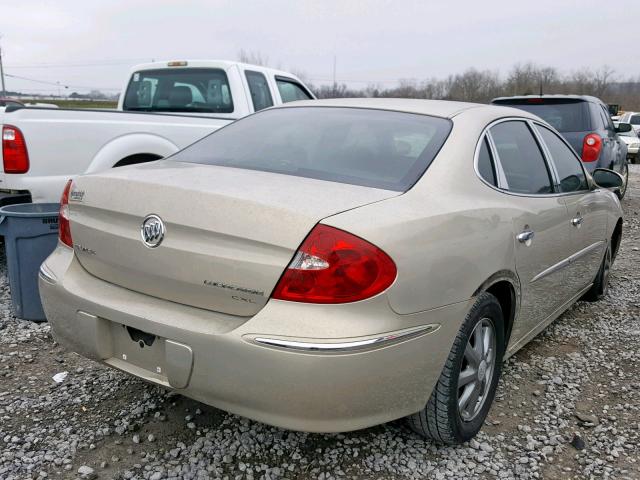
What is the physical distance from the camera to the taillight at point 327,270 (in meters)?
1.92

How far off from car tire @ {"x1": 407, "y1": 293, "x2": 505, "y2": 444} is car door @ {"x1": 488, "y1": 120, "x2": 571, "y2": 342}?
0.96ft

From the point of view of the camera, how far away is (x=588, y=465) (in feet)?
8.38

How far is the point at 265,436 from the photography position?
8.59ft

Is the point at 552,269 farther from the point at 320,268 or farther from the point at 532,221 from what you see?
the point at 320,268

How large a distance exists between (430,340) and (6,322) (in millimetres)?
3144

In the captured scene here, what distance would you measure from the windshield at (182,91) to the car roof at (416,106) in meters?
3.05

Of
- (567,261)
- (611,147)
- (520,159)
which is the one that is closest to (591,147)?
(611,147)

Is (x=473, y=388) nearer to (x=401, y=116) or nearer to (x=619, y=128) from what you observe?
(x=401, y=116)

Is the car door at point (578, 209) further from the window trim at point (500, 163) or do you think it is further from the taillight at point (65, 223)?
the taillight at point (65, 223)

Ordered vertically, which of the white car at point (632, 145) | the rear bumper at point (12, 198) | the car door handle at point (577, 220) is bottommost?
the white car at point (632, 145)

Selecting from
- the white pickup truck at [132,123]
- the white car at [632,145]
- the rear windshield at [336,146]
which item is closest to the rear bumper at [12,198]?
the white pickup truck at [132,123]

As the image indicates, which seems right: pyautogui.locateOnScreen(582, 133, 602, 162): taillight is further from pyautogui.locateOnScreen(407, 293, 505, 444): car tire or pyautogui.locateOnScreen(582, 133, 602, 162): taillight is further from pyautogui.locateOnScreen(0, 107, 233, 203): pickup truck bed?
pyautogui.locateOnScreen(407, 293, 505, 444): car tire

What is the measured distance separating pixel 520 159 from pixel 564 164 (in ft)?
2.30

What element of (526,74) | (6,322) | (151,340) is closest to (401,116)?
(151,340)
